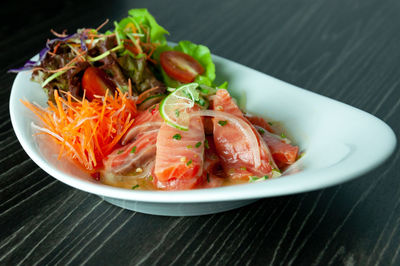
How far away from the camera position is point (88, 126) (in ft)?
9.23

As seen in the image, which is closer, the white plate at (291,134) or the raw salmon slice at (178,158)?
the white plate at (291,134)

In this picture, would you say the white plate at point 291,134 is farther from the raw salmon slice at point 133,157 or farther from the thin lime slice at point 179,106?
the thin lime slice at point 179,106

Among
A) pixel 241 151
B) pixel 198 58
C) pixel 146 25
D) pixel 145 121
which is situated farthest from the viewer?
pixel 146 25

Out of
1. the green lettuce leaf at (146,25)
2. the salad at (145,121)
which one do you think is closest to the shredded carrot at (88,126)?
the salad at (145,121)

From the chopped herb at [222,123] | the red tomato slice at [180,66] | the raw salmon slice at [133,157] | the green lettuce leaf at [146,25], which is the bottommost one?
the raw salmon slice at [133,157]

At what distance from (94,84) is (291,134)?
1.33 metres

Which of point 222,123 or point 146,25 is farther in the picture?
point 146,25

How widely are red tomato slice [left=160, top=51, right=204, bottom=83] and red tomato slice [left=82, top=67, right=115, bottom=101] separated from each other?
0.48 meters

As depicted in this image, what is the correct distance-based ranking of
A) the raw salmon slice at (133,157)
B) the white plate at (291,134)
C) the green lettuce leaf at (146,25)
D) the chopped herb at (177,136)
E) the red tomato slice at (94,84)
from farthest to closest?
the green lettuce leaf at (146,25) < the red tomato slice at (94,84) < the raw salmon slice at (133,157) < the chopped herb at (177,136) < the white plate at (291,134)

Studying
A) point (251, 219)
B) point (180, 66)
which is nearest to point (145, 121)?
point (180, 66)

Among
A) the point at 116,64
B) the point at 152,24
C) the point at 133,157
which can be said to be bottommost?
the point at 133,157

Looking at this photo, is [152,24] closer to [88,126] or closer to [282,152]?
[88,126]

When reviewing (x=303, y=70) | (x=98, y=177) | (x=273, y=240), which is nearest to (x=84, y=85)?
(x=98, y=177)

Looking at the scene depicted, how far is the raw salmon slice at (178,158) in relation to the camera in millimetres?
2473
